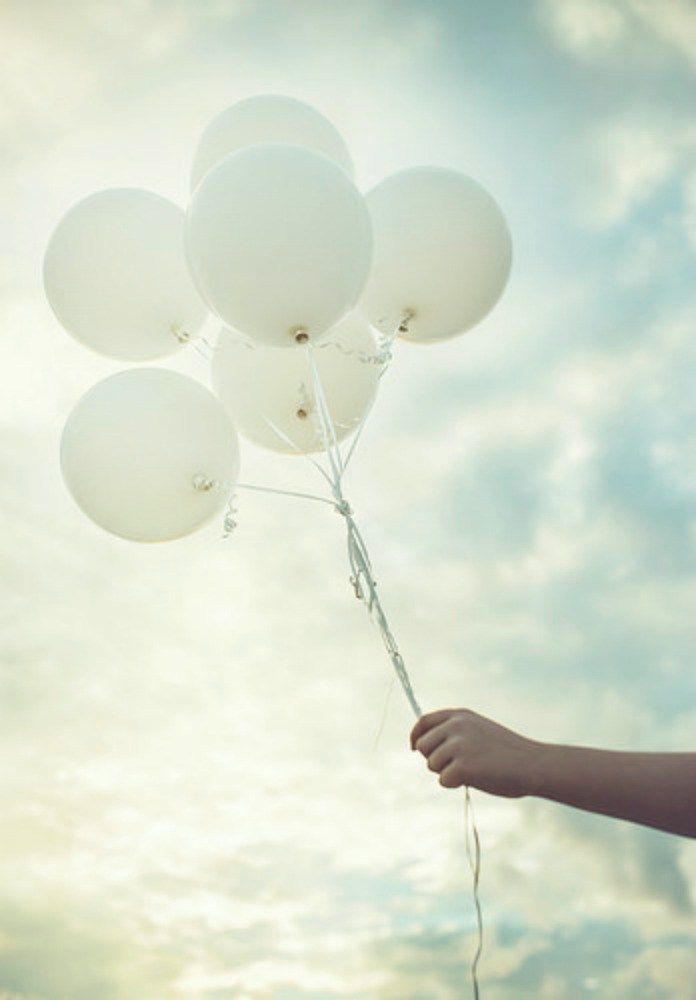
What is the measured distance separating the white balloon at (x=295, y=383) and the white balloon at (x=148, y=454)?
232 millimetres

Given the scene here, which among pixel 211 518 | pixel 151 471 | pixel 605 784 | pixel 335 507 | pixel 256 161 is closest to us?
pixel 605 784

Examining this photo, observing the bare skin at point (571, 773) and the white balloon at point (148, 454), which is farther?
the white balloon at point (148, 454)

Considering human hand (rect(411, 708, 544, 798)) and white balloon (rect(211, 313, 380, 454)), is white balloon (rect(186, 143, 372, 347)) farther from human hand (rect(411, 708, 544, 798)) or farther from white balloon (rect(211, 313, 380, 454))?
human hand (rect(411, 708, 544, 798))

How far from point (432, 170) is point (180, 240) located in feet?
4.09

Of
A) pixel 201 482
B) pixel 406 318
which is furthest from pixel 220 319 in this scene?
pixel 406 318

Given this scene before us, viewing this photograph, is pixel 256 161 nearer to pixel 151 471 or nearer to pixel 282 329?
pixel 282 329

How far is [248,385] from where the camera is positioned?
4.64 m

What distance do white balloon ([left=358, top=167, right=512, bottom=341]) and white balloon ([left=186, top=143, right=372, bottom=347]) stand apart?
2.02 feet

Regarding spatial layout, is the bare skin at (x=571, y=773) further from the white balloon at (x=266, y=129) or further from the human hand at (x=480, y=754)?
the white balloon at (x=266, y=129)

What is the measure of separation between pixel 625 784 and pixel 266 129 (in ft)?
11.4

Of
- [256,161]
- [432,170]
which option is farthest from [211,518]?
[432,170]

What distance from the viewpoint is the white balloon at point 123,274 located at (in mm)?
4562

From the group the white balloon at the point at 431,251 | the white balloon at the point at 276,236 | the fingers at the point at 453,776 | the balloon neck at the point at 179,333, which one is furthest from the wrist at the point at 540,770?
the balloon neck at the point at 179,333

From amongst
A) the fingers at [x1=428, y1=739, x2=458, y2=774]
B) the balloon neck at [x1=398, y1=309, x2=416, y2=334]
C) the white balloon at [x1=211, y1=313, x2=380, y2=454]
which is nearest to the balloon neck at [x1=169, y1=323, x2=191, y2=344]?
the white balloon at [x1=211, y1=313, x2=380, y2=454]
